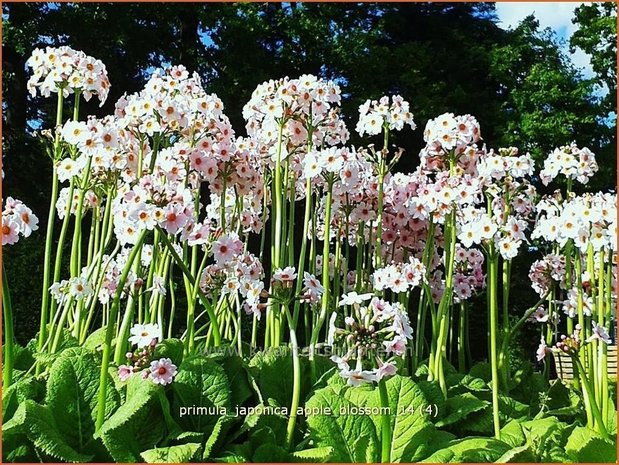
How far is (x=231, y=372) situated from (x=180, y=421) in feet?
1.01

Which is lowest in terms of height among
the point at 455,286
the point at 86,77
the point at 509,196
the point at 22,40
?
the point at 455,286

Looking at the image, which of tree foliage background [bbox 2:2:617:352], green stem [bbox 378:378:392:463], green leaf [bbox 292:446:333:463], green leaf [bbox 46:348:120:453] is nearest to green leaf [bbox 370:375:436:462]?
green stem [bbox 378:378:392:463]

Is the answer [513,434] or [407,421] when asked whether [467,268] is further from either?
[407,421]

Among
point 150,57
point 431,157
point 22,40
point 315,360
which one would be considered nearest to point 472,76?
point 150,57

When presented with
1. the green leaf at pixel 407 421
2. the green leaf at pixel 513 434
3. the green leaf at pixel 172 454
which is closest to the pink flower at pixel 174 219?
the green leaf at pixel 172 454

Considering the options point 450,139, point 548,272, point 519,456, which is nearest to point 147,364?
point 519,456

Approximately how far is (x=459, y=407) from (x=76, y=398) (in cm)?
155

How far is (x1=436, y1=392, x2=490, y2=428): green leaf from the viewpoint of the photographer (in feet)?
8.89

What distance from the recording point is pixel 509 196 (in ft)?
10.6

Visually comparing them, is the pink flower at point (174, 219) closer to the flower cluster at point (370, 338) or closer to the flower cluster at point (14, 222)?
the flower cluster at point (14, 222)

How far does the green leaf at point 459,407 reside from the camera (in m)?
2.71

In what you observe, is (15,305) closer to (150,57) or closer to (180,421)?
(150,57)

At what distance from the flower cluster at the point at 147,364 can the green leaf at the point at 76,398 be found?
0.29 feet

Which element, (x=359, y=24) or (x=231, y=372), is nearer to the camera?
(x=231, y=372)
